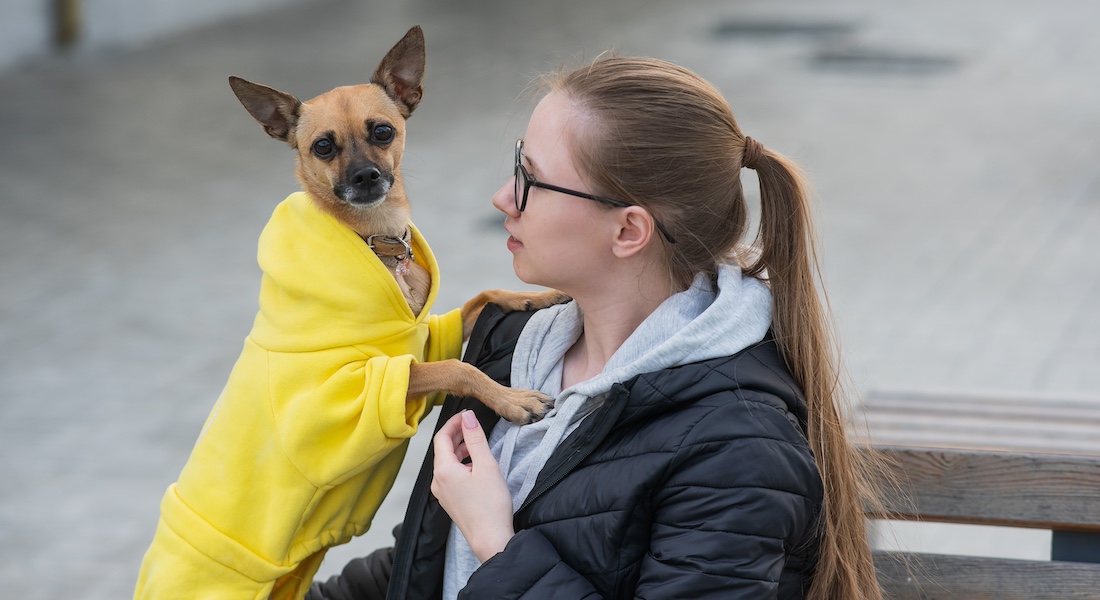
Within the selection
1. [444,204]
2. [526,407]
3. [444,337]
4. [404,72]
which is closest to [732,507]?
[526,407]

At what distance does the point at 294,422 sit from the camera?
1.91 meters

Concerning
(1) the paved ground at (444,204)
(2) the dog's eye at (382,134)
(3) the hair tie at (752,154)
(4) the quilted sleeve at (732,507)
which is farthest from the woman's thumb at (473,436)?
(1) the paved ground at (444,204)

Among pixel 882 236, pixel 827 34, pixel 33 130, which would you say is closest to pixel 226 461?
pixel 882 236

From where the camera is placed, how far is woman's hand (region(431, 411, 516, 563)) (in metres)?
1.77

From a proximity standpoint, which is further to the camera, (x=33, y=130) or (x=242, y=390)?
(x=33, y=130)

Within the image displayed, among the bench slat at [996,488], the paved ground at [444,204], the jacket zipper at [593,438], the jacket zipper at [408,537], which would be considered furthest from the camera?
the paved ground at [444,204]

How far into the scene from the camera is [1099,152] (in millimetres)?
8141

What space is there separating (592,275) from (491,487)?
1.29 feet

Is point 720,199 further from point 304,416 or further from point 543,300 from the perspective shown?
point 304,416

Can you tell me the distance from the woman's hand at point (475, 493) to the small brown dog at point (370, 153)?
0.66 ft

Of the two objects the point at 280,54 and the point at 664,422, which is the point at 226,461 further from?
the point at 280,54

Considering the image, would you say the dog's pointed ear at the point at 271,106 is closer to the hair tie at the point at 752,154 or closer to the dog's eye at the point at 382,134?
the dog's eye at the point at 382,134

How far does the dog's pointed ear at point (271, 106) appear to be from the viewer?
2.49 metres

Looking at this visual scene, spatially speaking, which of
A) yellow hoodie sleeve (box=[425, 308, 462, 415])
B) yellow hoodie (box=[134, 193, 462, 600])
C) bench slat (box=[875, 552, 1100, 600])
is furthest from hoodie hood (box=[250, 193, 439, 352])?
bench slat (box=[875, 552, 1100, 600])
